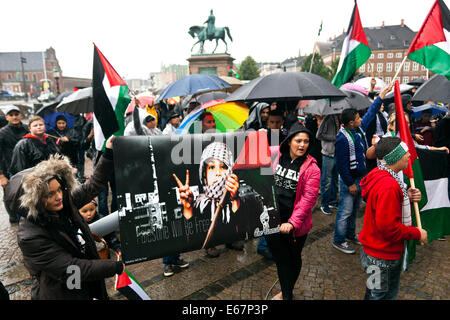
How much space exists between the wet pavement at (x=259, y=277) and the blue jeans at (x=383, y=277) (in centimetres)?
88

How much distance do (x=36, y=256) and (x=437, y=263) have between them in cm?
474

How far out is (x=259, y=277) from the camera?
3.64 meters

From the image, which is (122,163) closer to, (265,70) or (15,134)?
(15,134)

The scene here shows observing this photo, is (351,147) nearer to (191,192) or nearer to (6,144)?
(191,192)

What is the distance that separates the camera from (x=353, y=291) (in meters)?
3.34

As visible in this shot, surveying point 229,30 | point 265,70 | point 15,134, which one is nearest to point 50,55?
point 265,70

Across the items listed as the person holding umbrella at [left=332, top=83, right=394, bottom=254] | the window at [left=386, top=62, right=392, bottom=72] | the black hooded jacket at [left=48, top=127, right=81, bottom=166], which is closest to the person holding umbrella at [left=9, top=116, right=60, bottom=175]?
the black hooded jacket at [left=48, top=127, right=81, bottom=166]

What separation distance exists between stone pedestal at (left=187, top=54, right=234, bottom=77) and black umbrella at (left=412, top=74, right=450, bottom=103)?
17746 millimetres

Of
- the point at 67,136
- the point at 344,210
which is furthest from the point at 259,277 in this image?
the point at 67,136

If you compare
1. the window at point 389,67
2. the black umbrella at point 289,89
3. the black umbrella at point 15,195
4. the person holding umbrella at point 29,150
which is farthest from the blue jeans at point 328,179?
the window at point 389,67

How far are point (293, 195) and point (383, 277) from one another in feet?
3.35

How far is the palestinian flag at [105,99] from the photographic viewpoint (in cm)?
284

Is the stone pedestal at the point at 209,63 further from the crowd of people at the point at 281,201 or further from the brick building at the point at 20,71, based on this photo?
the brick building at the point at 20,71

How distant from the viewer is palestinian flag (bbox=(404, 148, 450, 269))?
3.18 metres
